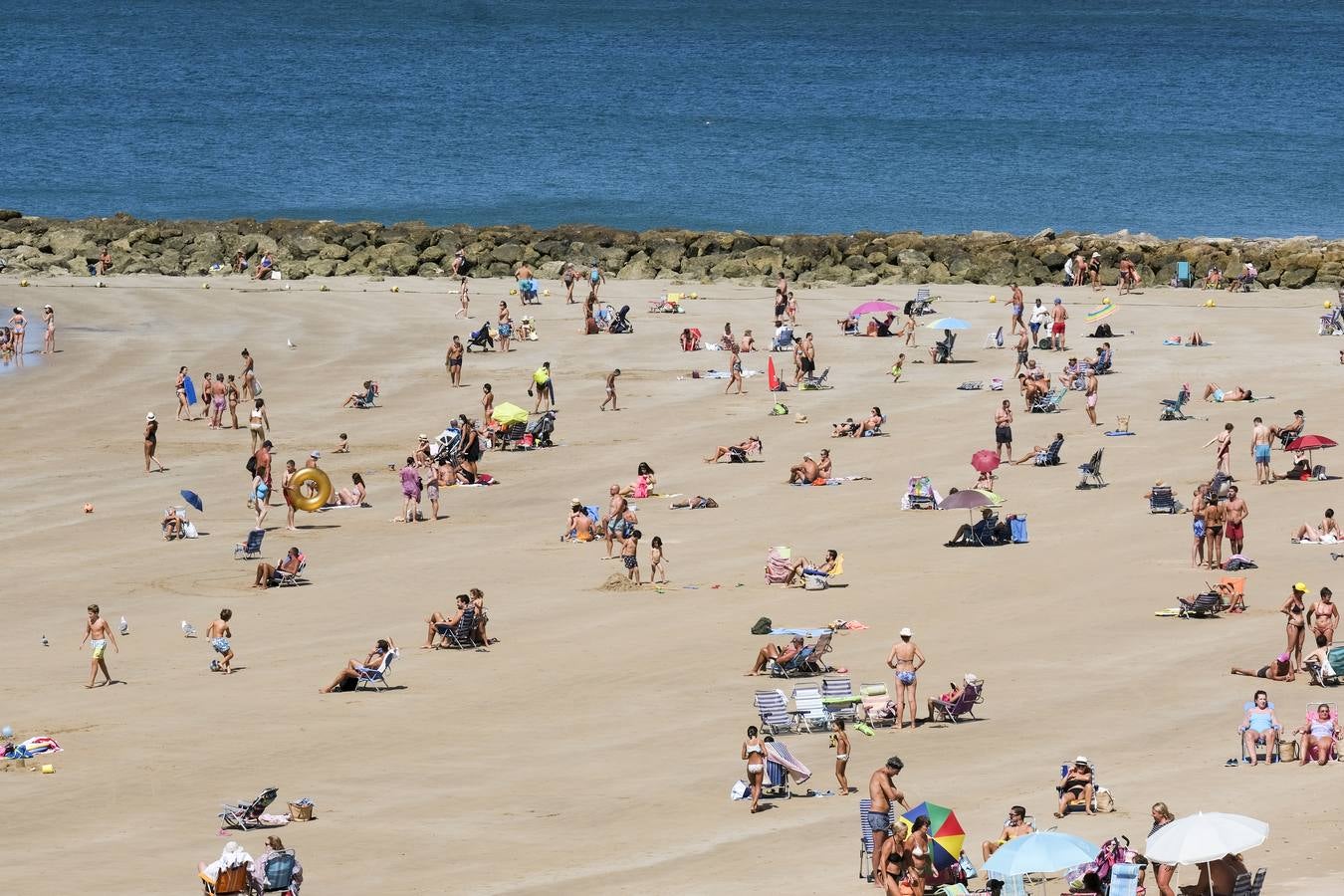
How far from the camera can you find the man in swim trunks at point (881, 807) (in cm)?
1362

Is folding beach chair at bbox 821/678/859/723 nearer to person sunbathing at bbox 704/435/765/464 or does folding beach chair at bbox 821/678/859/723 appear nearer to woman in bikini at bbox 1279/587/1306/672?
woman in bikini at bbox 1279/587/1306/672

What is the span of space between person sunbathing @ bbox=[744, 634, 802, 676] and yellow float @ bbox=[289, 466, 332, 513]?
994 centimetres

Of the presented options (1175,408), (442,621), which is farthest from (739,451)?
(442,621)

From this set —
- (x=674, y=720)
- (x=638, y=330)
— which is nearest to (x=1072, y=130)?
(x=638, y=330)

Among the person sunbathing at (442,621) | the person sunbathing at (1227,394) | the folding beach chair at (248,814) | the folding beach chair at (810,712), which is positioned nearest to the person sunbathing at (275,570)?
the person sunbathing at (442,621)

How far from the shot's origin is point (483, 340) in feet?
131

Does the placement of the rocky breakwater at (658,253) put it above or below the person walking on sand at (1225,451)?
above

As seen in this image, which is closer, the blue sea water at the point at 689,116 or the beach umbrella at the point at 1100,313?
the beach umbrella at the point at 1100,313

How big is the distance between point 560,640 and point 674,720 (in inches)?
137

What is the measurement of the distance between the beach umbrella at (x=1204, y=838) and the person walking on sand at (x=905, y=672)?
481 cm

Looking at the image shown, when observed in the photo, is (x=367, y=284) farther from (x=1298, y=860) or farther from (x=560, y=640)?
(x=1298, y=860)

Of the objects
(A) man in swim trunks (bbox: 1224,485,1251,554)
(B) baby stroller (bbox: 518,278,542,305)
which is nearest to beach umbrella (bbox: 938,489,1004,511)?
(A) man in swim trunks (bbox: 1224,485,1251,554)

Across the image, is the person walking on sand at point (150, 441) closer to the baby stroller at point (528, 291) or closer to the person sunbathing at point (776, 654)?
the person sunbathing at point (776, 654)

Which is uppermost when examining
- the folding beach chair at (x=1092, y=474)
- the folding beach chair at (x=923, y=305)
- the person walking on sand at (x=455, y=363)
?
the folding beach chair at (x=923, y=305)
